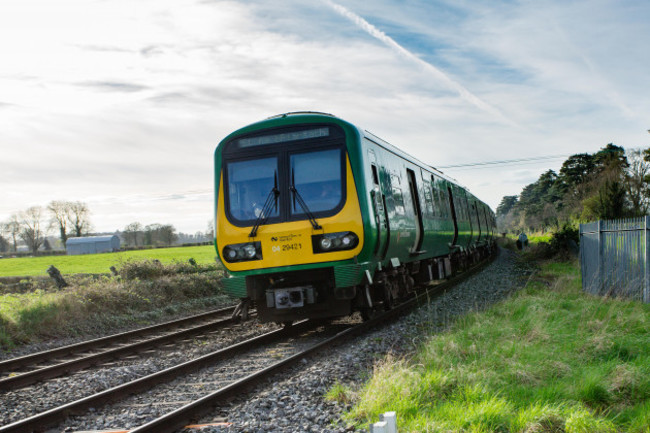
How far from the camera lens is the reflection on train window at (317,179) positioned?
848 centimetres

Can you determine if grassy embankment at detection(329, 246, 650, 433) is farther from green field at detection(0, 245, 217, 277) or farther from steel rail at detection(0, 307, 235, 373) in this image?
green field at detection(0, 245, 217, 277)

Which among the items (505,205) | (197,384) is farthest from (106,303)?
(505,205)

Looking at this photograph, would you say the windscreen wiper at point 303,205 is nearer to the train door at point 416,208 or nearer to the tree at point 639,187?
the train door at point 416,208

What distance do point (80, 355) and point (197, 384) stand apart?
3688mm

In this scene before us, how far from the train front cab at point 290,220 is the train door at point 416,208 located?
3.52 metres

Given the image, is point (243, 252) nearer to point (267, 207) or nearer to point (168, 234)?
point (267, 207)

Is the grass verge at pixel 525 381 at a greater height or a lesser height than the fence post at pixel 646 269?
lesser

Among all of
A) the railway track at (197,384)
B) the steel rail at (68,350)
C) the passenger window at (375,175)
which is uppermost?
the passenger window at (375,175)

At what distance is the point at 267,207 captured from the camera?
28.3ft

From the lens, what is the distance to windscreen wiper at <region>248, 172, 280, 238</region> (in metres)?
8.59

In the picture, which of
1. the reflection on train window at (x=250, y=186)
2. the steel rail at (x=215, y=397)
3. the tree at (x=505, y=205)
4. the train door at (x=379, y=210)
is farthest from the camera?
the tree at (x=505, y=205)

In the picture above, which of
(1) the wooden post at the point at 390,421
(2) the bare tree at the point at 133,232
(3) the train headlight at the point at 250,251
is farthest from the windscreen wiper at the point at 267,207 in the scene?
(2) the bare tree at the point at 133,232

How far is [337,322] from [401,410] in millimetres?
5962

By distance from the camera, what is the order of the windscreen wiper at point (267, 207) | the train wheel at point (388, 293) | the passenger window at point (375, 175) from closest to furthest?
the windscreen wiper at point (267, 207), the passenger window at point (375, 175), the train wheel at point (388, 293)
